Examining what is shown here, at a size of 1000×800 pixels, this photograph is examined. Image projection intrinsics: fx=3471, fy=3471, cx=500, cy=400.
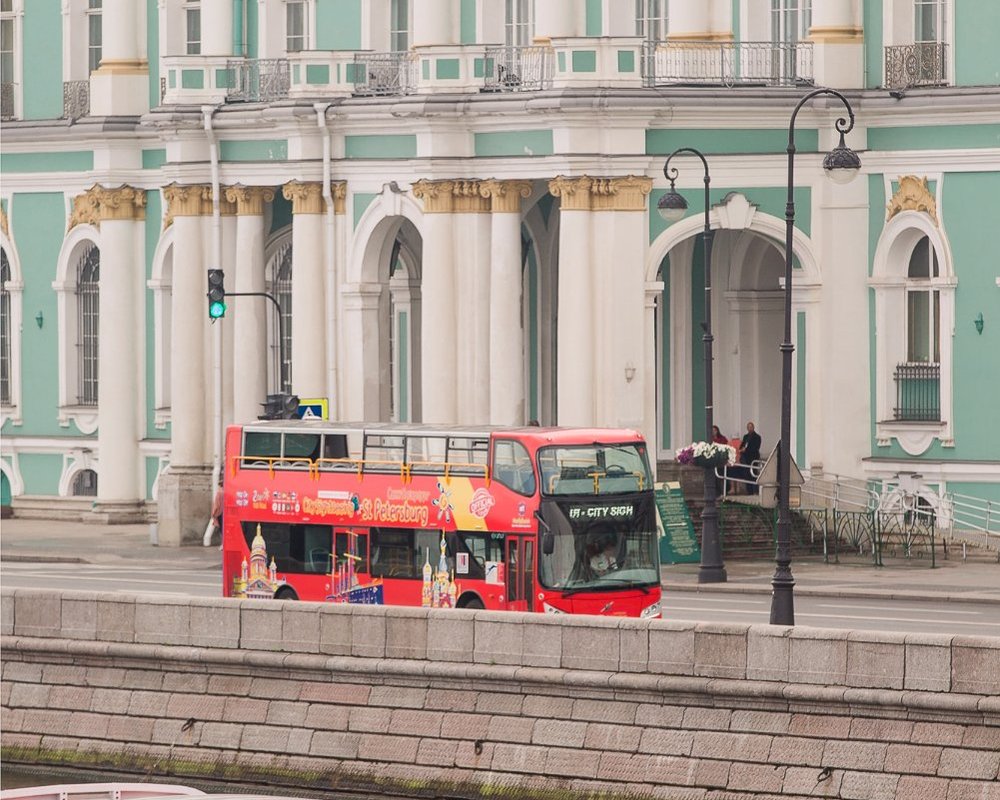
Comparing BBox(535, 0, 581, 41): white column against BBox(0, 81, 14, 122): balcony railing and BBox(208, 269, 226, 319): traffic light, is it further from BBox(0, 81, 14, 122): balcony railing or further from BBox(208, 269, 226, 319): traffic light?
BBox(0, 81, 14, 122): balcony railing

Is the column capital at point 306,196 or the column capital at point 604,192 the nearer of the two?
the column capital at point 604,192

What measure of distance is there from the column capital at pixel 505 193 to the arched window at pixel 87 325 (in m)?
11.7

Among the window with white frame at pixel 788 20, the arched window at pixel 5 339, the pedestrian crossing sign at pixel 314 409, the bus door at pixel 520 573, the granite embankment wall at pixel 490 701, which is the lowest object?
the granite embankment wall at pixel 490 701

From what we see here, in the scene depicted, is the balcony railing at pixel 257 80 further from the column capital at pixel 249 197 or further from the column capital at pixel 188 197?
A: the column capital at pixel 188 197

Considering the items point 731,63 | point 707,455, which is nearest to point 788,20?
point 731,63

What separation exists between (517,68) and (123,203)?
10.1 meters

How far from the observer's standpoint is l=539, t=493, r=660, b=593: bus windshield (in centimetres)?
4047

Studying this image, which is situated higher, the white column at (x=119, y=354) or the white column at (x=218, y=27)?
the white column at (x=218, y=27)

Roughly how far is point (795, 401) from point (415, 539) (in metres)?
14.7

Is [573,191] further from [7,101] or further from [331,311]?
[7,101]

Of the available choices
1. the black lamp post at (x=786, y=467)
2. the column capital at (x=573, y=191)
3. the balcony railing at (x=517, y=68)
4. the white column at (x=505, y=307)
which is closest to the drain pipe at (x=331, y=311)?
the white column at (x=505, y=307)

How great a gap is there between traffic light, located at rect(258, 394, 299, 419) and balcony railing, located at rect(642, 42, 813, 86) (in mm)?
7941

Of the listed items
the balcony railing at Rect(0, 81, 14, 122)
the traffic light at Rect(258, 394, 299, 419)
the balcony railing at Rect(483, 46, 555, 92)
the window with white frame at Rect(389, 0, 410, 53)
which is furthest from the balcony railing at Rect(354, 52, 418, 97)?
the balcony railing at Rect(0, 81, 14, 122)

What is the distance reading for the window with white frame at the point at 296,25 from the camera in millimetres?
60719
